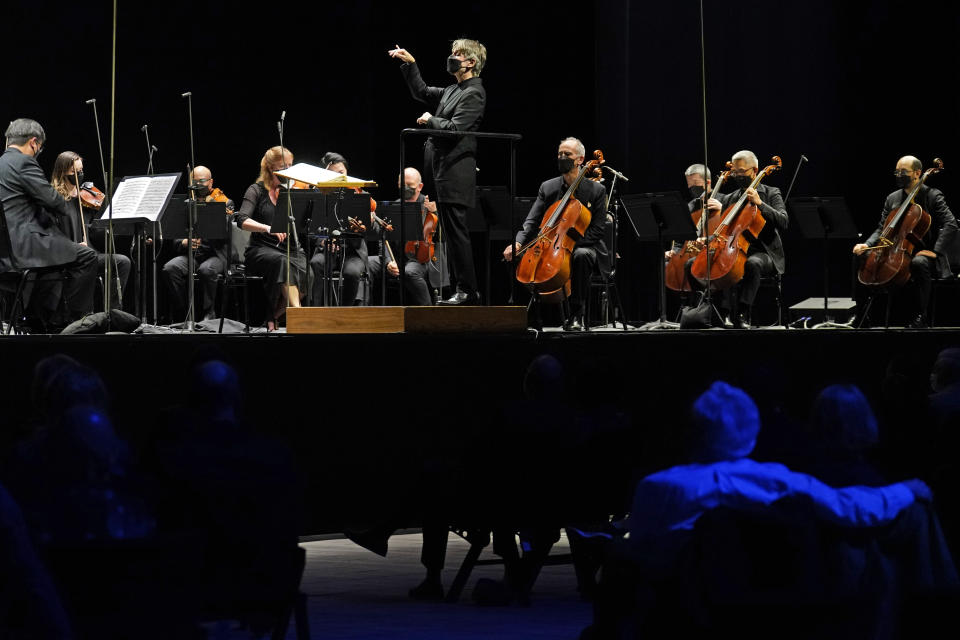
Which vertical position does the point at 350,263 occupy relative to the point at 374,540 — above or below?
above

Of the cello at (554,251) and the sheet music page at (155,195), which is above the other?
the sheet music page at (155,195)

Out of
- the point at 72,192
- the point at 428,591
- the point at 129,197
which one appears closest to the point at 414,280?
the point at 72,192

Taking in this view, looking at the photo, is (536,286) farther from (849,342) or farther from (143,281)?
(143,281)

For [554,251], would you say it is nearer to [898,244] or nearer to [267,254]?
[267,254]

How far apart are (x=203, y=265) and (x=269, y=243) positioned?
0.71 metres

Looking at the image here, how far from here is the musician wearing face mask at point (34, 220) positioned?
25.7 ft

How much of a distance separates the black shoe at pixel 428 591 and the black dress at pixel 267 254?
4677mm

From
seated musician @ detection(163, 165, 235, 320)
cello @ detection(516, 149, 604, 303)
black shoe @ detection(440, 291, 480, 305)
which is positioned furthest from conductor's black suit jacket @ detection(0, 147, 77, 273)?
cello @ detection(516, 149, 604, 303)

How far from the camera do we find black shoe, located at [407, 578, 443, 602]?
552 cm

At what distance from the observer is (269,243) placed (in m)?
10.1

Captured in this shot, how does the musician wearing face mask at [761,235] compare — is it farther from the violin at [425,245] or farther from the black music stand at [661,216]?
the violin at [425,245]

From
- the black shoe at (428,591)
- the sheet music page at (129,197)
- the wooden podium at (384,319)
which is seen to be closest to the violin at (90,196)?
the sheet music page at (129,197)

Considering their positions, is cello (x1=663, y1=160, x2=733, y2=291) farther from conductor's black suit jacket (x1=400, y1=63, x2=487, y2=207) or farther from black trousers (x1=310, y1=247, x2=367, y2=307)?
conductor's black suit jacket (x1=400, y1=63, x2=487, y2=207)

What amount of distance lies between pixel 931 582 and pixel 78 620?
1852 mm
